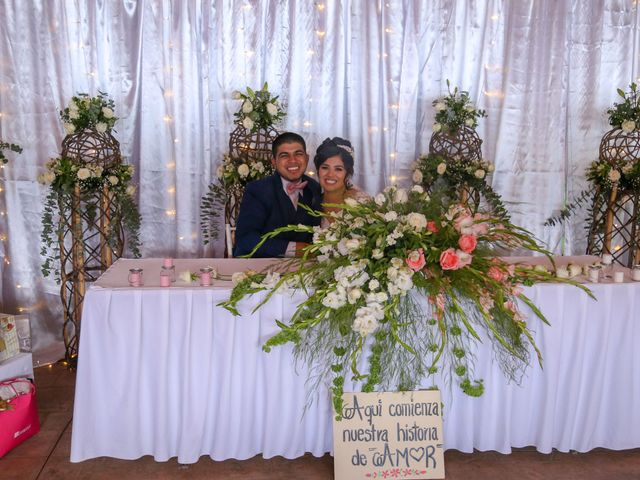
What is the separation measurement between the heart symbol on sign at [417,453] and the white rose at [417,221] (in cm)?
90

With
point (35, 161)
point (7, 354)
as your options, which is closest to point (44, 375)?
point (7, 354)

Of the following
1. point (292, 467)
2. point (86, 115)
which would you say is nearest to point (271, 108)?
point (86, 115)

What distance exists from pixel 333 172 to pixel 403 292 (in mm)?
1206

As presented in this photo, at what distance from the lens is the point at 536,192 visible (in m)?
4.54

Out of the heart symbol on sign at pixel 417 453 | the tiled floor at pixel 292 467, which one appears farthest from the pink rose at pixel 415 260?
the tiled floor at pixel 292 467

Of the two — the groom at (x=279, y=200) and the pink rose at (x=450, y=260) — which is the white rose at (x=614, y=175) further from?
the pink rose at (x=450, y=260)

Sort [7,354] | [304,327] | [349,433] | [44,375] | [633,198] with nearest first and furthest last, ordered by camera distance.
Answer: [304,327]
[349,433]
[7,354]
[44,375]
[633,198]

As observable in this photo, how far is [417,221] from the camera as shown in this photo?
6.48 feet

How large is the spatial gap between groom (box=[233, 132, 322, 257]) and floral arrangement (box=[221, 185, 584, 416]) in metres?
1.00

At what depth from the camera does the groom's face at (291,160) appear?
10.6 ft

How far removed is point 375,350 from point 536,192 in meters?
2.96

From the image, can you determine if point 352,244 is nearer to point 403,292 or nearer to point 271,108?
point 403,292

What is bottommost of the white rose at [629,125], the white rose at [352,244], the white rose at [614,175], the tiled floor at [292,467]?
the tiled floor at [292,467]

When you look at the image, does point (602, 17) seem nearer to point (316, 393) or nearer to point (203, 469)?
point (316, 393)
